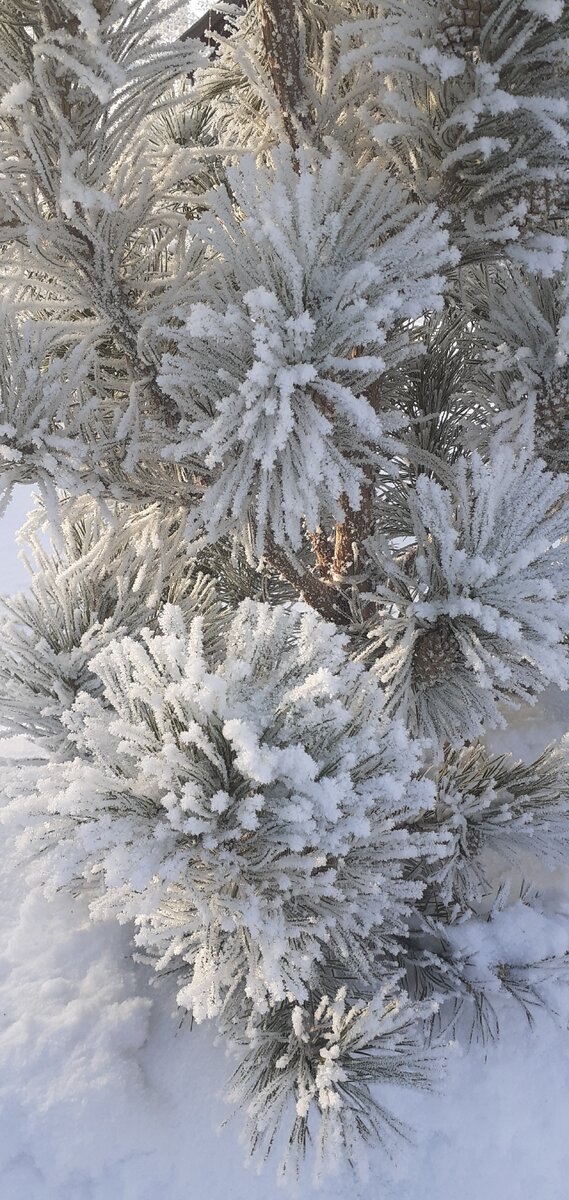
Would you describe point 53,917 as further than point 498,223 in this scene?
Yes

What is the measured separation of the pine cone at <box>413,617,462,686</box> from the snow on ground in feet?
1.92

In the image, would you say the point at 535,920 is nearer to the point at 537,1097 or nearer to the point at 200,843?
the point at 537,1097

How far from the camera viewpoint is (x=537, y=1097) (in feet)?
3.33

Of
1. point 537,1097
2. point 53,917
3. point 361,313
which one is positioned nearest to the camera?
point 361,313

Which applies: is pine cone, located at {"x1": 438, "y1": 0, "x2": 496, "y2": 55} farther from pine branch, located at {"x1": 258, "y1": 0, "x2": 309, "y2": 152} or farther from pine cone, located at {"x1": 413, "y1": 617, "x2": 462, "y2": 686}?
pine cone, located at {"x1": 413, "y1": 617, "x2": 462, "y2": 686}

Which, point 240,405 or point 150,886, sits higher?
point 240,405

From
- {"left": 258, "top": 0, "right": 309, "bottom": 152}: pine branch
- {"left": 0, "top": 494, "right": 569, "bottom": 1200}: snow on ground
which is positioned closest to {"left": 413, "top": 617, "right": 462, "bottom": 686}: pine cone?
{"left": 258, "top": 0, "right": 309, "bottom": 152}: pine branch

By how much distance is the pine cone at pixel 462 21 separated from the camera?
1.86 ft

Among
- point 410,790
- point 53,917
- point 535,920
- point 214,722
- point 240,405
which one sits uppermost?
point 240,405

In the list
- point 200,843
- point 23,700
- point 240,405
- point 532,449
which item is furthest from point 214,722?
point 532,449

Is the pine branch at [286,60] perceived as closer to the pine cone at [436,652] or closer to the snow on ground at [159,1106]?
the pine cone at [436,652]

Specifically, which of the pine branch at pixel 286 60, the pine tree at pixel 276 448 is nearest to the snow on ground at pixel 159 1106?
the pine tree at pixel 276 448

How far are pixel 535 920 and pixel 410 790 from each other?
0.60 metres

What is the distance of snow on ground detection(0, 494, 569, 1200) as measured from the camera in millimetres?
931
